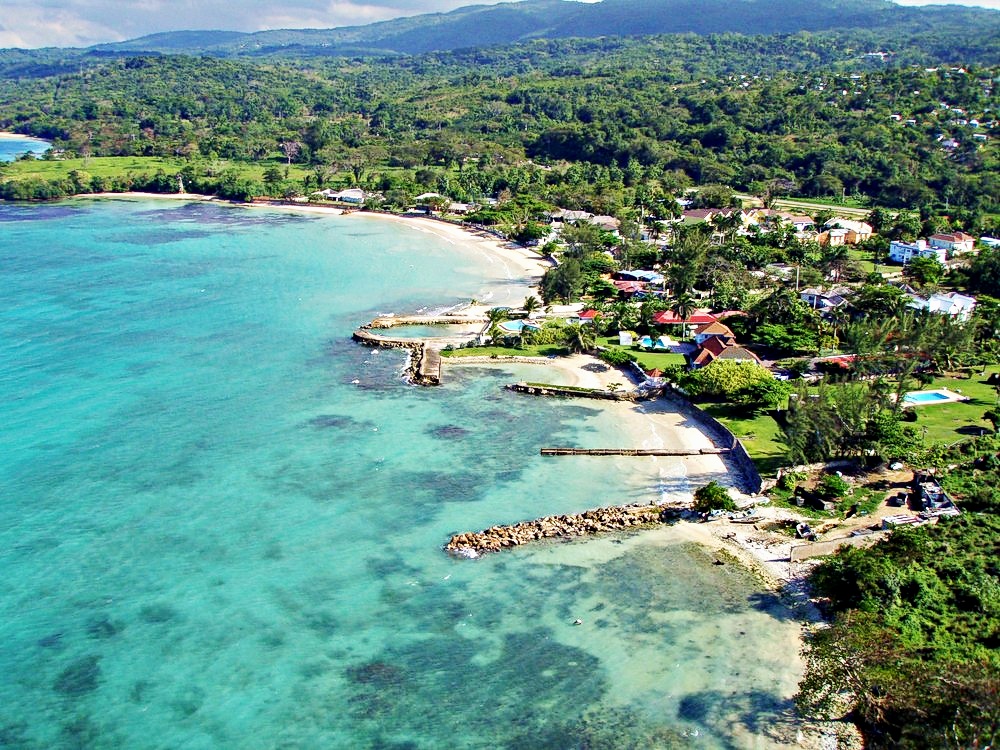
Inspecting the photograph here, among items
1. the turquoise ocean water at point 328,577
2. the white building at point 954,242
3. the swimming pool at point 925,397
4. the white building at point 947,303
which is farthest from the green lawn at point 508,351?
the white building at point 954,242

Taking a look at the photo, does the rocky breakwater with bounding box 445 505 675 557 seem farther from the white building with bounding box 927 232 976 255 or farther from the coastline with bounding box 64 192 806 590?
the white building with bounding box 927 232 976 255

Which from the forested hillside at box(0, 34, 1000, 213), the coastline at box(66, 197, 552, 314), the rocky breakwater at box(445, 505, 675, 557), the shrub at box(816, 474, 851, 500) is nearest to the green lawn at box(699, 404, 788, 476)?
the shrub at box(816, 474, 851, 500)

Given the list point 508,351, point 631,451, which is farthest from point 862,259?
point 631,451

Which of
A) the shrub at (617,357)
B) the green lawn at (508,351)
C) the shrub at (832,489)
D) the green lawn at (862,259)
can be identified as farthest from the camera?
the green lawn at (862,259)

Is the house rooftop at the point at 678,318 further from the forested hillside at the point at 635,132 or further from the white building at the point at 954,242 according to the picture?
the forested hillside at the point at 635,132

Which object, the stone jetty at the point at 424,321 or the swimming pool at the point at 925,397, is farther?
the stone jetty at the point at 424,321

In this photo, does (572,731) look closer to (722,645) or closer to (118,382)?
(722,645)

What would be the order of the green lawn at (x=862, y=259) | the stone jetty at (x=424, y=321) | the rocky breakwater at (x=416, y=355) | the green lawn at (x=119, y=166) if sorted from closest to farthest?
the rocky breakwater at (x=416, y=355) < the stone jetty at (x=424, y=321) < the green lawn at (x=862, y=259) < the green lawn at (x=119, y=166)
